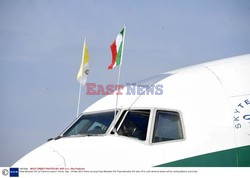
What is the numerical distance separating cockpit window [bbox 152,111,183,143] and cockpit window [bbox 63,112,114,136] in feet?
3.62

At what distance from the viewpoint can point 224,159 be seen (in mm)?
9648

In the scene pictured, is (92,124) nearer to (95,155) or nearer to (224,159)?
(95,155)

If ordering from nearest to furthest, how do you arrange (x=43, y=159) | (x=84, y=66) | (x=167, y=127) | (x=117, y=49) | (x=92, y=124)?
(x=43, y=159) < (x=167, y=127) < (x=92, y=124) < (x=117, y=49) < (x=84, y=66)

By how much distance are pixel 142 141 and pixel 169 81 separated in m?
1.95

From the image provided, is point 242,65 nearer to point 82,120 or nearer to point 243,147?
point 243,147

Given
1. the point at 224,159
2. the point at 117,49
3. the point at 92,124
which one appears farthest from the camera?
the point at 117,49

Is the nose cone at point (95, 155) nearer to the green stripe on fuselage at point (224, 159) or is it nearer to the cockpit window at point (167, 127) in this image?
the cockpit window at point (167, 127)

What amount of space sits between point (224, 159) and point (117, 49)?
4634 mm

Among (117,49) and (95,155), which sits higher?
(117,49)

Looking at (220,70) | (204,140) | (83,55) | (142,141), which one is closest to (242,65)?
(220,70)

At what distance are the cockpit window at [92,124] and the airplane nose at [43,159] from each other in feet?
3.83

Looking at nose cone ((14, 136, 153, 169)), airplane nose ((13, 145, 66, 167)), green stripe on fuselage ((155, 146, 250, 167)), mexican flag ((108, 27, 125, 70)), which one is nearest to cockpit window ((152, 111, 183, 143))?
nose cone ((14, 136, 153, 169))

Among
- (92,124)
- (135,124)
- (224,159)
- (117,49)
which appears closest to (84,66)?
(117,49)

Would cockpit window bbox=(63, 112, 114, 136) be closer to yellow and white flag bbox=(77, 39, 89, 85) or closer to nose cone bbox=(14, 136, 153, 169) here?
nose cone bbox=(14, 136, 153, 169)
